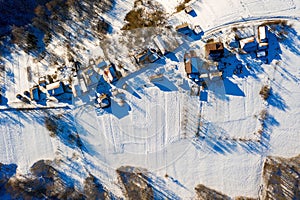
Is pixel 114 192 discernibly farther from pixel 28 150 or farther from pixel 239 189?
pixel 239 189

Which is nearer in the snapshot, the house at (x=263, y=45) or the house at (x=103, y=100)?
the house at (x=263, y=45)

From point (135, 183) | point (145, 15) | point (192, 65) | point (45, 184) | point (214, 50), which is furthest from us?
point (45, 184)

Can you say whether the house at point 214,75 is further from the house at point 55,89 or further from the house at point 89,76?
the house at point 55,89

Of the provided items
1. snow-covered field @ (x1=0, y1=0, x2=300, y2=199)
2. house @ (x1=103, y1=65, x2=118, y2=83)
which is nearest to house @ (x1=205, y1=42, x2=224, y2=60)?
snow-covered field @ (x1=0, y1=0, x2=300, y2=199)

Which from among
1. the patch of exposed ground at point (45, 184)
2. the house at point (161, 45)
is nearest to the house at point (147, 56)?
the house at point (161, 45)

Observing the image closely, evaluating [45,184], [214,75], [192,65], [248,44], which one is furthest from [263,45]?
[45,184]

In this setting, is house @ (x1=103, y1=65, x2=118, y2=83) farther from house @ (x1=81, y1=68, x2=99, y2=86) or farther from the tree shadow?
the tree shadow

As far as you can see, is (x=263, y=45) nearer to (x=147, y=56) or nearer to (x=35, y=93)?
(x=147, y=56)

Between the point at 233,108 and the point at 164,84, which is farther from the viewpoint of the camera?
the point at 164,84
